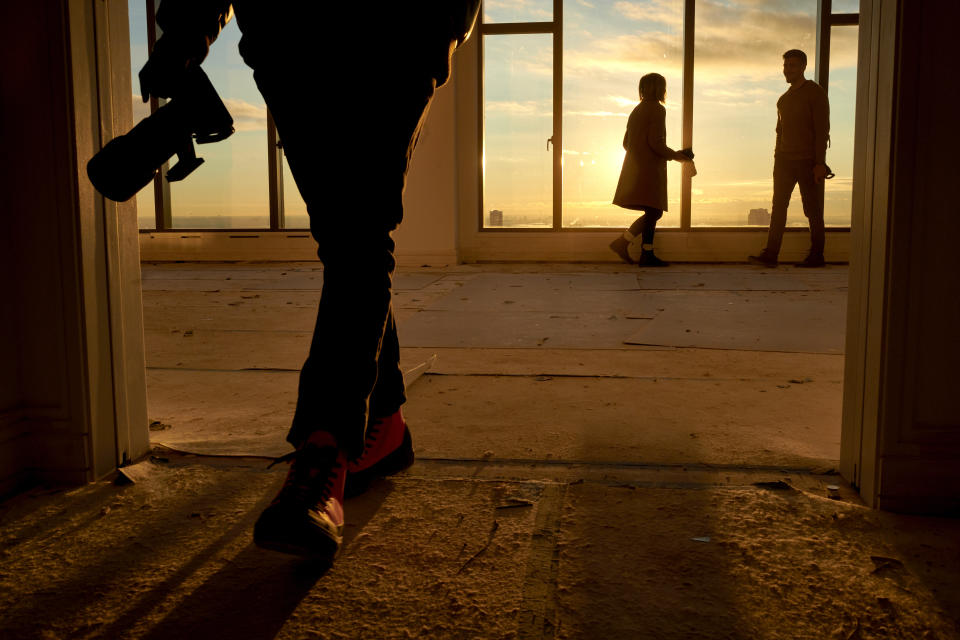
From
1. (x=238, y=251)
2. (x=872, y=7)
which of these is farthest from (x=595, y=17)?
(x=872, y=7)

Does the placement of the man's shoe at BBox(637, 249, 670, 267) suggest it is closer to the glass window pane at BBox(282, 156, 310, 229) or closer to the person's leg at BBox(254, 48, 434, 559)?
the glass window pane at BBox(282, 156, 310, 229)

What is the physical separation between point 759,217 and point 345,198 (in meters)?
7.18

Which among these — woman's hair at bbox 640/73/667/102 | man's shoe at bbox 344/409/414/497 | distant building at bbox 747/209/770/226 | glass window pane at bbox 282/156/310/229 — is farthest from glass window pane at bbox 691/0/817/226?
man's shoe at bbox 344/409/414/497

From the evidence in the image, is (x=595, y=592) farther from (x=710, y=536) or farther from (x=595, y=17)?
(x=595, y=17)

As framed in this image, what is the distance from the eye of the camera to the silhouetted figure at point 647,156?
21.0ft

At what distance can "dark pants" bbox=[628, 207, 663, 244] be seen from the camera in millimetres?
6623

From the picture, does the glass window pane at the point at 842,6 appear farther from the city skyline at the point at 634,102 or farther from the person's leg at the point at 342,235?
the person's leg at the point at 342,235

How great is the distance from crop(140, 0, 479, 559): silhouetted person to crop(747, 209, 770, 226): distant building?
6.99 metres

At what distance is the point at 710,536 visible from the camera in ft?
3.79

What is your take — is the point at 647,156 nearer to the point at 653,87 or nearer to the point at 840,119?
the point at 653,87

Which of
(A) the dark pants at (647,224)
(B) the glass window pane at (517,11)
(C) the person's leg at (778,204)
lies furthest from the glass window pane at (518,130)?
(C) the person's leg at (778,204)

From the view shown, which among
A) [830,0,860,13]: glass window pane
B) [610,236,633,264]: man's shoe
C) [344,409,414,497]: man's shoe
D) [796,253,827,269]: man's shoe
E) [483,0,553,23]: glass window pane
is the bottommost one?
[344,409,414,497]: man's shoe

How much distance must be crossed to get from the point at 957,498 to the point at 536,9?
7.28 m

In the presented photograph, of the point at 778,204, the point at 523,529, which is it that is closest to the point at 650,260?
the point at 778,204
